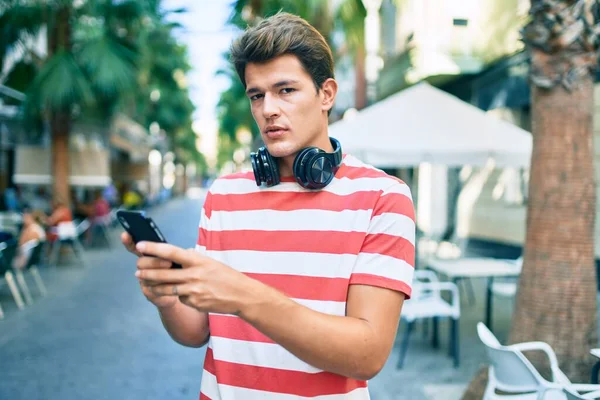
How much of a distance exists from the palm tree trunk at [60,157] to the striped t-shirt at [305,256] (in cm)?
1168

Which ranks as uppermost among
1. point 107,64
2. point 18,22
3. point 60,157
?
point 18,22

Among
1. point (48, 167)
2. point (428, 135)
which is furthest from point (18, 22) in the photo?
point (428, 135)

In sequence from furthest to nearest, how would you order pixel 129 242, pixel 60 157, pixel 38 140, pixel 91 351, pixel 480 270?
pixel 38 140 < pixel 60 157 < pixel 480 270 < pixel 91 351 < pixel 129 242

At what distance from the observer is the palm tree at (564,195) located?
3707 mm

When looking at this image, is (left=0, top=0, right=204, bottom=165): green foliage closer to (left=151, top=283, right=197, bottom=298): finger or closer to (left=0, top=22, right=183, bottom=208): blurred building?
(left=0, top=22, right=183, bottom=208): blurred building

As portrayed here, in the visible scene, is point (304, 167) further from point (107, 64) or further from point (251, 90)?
point (107, 64)

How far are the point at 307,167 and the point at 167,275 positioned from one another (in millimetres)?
509

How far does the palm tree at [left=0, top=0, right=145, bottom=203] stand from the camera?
10344mm

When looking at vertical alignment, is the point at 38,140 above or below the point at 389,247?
above

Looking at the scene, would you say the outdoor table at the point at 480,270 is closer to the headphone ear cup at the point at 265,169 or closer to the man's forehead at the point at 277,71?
the headphone ear cup at the point at 265,169

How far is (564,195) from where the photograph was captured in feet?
12.2

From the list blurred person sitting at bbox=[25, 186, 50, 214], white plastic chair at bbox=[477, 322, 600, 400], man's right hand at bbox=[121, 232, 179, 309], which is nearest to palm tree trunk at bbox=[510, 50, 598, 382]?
white plastic chair at bbox=[477, 322, 600, 400]

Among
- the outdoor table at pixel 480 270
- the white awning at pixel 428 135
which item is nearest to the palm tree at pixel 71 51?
the white awning at pixel 428 135

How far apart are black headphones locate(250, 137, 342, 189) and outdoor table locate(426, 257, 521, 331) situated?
5026 mm
